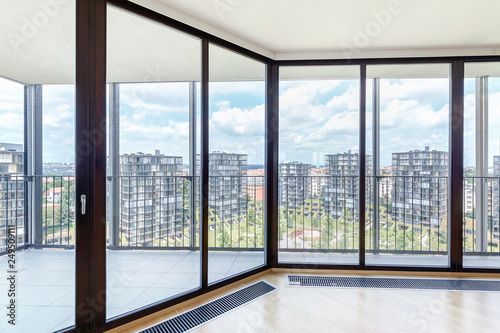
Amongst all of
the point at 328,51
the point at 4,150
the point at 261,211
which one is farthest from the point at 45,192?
the point at 328,51

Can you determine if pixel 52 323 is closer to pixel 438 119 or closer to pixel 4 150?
pixel 4 150

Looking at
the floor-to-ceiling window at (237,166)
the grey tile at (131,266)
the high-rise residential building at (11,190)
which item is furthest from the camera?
the floor-to-ceiling window at (237,166)

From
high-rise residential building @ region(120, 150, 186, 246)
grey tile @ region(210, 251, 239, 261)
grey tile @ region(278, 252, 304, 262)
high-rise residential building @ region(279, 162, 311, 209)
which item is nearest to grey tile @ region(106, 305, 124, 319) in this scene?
grey tile @ region(210, 251, 239, 261)

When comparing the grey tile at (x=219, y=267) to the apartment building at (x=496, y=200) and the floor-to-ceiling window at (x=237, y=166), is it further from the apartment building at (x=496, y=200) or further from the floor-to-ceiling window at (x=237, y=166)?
the apartment building at (x=496, y=200)

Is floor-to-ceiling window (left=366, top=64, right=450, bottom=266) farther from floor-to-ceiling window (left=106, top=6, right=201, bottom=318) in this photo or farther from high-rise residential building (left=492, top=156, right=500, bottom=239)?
floor-to-ceiling window (left=106, top=6, right=201, bottom=318)

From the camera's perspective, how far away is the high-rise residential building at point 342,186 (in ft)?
10.7

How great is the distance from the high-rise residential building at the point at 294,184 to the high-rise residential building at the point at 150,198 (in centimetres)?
143

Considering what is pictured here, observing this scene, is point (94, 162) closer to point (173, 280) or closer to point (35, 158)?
point (35, 158)

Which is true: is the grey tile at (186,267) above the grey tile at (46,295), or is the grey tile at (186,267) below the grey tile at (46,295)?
below

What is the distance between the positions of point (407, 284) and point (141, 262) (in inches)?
115

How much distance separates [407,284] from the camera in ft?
8.00

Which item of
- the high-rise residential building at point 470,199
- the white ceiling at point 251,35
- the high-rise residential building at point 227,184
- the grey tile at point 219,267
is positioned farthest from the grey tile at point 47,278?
the high-rise residential building at point 470,199

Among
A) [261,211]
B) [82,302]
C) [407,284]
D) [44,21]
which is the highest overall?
[44,21]

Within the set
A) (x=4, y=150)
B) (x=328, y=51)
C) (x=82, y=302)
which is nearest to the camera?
(x=4, y=150)
